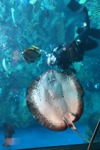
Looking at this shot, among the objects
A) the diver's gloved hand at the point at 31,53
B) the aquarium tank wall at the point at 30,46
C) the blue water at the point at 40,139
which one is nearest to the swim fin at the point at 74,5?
the aquarium tank wall at the point at 30,46

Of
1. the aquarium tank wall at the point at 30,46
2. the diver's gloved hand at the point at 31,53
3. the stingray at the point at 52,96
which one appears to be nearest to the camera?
the stingray at the point at 52,96

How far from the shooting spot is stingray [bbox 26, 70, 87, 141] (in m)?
2.31

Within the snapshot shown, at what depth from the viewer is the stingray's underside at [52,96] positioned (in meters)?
2.31

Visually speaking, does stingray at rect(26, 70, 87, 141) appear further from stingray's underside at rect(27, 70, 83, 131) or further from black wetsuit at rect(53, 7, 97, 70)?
black wetsuit at rect(53, 7, 97, 70)

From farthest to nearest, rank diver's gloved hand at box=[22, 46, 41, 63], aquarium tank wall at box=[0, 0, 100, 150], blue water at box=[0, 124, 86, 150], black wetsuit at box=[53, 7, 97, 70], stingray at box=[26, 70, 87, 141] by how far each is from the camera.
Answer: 1. aquarium tank wall at box=[0, 0, 100, 150]
2. blue water at box=[0, 124, 86, 150]
3. black wetsuit at box=[53, 7, 97, 70]
4. diver's gloved hand at box=[22, 46, 41, 63]
5. stingray at box=[26, 70, 87, 141]

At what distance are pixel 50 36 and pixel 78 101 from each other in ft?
13.0

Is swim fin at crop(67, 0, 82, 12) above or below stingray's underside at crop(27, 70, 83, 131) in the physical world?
above

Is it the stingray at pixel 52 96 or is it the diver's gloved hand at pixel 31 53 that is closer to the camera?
the stingray at pixel 52 96

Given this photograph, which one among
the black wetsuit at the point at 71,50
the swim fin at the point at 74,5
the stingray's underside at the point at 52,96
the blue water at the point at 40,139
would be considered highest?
the swim fin at the point at 74,5

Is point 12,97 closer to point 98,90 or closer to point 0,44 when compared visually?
point 0,44

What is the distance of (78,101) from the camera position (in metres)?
2.31

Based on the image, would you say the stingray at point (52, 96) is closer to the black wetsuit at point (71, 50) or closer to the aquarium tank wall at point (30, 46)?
the black wetsuit at point (71, 50)

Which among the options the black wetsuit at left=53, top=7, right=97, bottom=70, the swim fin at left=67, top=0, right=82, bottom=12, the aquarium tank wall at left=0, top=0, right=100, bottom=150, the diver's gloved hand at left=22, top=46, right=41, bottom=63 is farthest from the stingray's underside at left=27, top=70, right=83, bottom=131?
the swim fin at left=67, top=0, right=82, bottom=12

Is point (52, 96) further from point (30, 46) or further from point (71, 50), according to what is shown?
point (30, 46)
